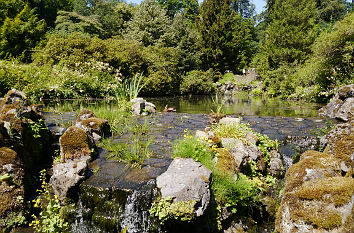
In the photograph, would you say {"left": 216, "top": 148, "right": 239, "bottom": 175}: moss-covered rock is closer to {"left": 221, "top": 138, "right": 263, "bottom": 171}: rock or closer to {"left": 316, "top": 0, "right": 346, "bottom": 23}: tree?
{"left": 221, "top": 138, "right": 263, "bottom": 171}: rock

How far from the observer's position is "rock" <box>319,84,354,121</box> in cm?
833

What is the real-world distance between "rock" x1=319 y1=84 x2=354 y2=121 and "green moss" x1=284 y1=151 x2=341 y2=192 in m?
5.86

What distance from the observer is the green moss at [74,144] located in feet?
13.1

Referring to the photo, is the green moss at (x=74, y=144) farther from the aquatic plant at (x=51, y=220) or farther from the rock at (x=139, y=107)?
the rock at (x=139, y=107)

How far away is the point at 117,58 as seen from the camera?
17578 millimetres

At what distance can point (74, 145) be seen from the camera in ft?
13.3

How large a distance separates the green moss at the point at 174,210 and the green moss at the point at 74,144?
1876 millimetres

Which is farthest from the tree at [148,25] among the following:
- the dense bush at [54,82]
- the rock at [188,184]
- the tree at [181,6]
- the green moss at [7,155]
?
the rock at [188,184]

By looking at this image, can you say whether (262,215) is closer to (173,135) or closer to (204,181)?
(204,181)

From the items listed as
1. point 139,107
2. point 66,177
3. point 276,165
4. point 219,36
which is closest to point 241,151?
point 276,165

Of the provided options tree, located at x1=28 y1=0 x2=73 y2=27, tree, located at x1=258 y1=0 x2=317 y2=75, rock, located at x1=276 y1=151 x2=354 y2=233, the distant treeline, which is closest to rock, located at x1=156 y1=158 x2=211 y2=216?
rock, located at x1=276 y1=151 x2=354 y2=233

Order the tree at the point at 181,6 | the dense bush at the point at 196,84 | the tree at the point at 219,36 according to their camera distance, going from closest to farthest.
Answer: the dense bush at the point at 196,84 → the tree at the point at 219,36 → the tree at the point at 181,6

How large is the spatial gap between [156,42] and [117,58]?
8.47 m

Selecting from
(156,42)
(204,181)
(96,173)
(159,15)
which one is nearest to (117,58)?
(156,42)
